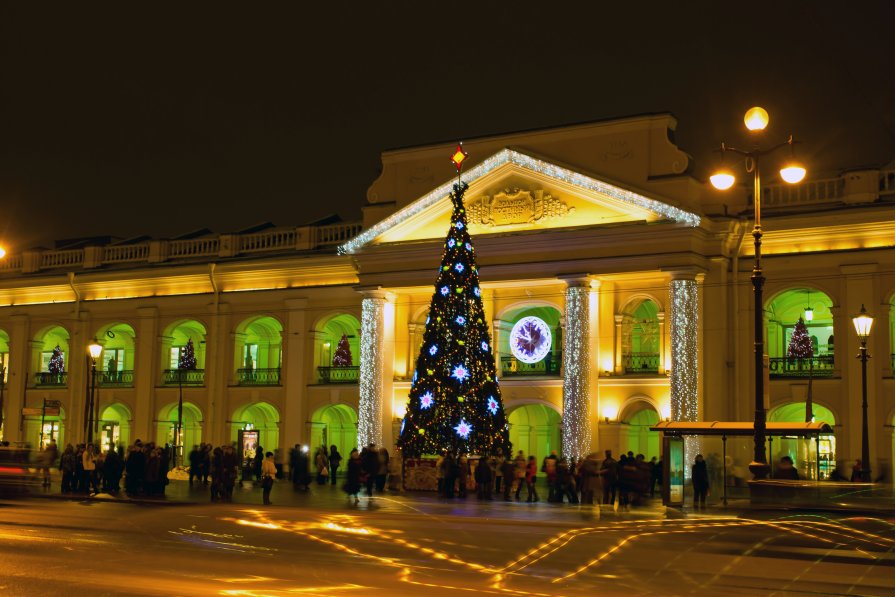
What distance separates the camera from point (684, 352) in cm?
3462

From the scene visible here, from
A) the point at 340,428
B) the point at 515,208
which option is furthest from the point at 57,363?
the point at 515,208

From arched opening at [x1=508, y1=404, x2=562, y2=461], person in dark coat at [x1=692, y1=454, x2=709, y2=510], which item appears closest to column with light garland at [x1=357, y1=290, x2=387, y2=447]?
arched opening at [x1=508, y1=404, x2=562, y2=461]

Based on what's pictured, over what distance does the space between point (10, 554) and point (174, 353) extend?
33.3 metres

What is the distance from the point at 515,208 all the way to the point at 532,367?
219 inches

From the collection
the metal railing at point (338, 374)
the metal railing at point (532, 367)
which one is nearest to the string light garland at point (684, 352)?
the metal railing at point (532, 367)

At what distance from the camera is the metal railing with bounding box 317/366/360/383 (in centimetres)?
4353

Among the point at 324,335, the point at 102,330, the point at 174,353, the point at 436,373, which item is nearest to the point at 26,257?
the point at 102,330

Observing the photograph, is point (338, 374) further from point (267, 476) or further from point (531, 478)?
point (267, 476)

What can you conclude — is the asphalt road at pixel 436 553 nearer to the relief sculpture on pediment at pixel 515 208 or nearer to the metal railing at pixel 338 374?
the relief sculpture on pediment at pixel 515 208

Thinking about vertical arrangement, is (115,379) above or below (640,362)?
below

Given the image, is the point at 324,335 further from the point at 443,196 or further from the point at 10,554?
the point at 10,554

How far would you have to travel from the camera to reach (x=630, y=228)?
3556 centimetres

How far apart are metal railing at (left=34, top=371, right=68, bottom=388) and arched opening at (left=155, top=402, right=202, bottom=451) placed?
5202mm

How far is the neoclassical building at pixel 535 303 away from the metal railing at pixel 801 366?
86mm
